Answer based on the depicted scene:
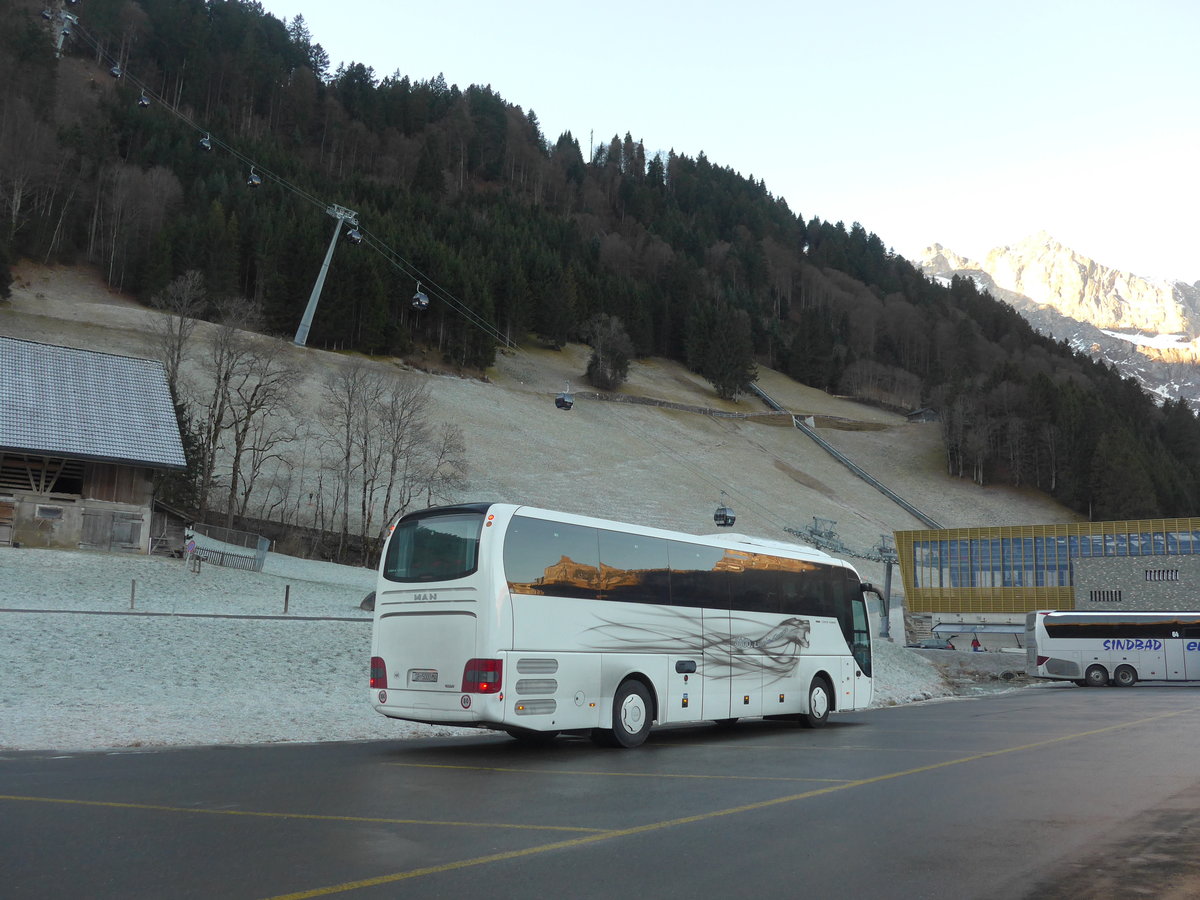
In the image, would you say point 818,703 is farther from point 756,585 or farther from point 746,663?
point 756,585

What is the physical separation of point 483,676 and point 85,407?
105ft

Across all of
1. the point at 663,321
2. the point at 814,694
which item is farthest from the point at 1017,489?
the point at 814,694

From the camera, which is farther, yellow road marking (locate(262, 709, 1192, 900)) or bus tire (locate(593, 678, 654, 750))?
bus tire (locate(593, 678, 654, 750))

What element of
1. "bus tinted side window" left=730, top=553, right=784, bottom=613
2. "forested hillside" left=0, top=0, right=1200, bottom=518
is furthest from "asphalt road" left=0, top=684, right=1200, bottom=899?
"forested hillside" left=0, top=0, right=1200, bottom=518

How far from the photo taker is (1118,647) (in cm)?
4072

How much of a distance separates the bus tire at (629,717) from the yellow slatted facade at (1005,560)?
59539mm

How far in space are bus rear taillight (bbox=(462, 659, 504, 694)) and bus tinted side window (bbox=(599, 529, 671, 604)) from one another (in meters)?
2.46

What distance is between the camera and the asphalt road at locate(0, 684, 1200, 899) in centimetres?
614

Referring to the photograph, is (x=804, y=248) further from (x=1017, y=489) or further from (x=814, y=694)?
(x=814, y=694)

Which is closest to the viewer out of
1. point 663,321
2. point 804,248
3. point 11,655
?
point 11,655

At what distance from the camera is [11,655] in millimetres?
18953

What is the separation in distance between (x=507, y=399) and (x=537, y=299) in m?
32.6

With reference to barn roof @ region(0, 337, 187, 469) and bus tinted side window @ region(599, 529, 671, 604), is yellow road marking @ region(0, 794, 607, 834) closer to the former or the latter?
bus tinted side window @ region(599, 529, 671, 604)

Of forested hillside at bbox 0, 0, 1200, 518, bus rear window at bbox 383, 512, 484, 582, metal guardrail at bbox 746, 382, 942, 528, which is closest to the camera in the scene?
bus rear window at bbox 383, 512, 484, 582
